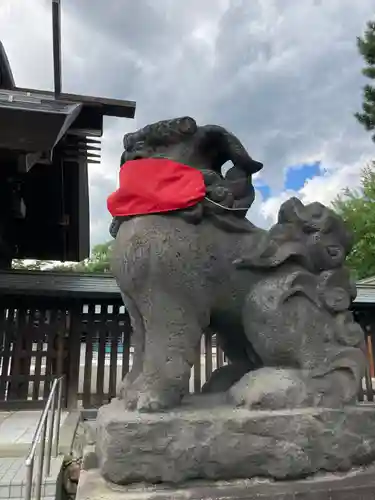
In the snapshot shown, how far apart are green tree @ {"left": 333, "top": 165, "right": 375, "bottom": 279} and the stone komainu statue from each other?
478 inches

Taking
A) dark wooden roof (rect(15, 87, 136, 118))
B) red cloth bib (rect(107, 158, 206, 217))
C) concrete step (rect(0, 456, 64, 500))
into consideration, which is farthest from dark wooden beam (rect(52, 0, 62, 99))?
concrete step (rect(0, 456, 64, 500))

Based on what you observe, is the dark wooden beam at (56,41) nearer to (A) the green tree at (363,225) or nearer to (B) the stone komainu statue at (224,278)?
(B) the stone komainu statue at (224,278)

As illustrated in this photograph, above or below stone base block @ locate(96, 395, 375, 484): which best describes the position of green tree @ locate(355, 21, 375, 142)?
above

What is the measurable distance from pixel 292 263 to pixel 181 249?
1.76 feet

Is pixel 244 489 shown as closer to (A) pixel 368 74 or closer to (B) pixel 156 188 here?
(B) pixel 156 188

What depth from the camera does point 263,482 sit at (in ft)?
5.06

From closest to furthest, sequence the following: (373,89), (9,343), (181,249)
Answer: (181,249)
(9,343)
(373,89)

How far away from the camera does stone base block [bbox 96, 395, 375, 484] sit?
1451 millimetres

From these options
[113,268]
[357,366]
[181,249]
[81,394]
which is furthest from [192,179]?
[81,394]

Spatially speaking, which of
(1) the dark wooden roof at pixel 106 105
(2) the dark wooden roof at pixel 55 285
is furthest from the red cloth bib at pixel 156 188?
(2) the dark wooden roof at pixel 55 285

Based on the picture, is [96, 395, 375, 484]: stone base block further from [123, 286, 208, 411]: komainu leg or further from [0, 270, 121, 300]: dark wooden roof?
[0, 270, 121, 300]: dark wooden roof

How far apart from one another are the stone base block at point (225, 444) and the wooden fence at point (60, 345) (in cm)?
457

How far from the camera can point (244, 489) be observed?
150cm

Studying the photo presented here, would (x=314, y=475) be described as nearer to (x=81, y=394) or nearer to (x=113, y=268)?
(x=113, y=268)
